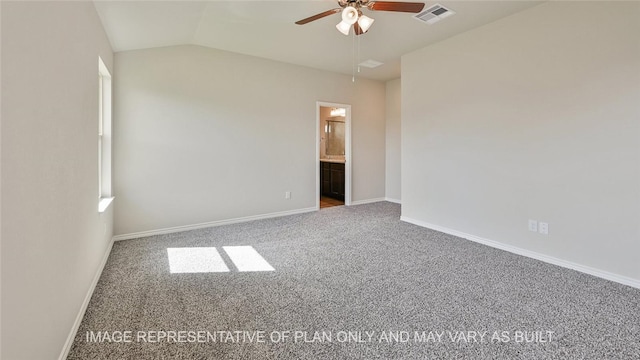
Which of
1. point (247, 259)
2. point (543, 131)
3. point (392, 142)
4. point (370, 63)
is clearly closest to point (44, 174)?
point (247, 259)

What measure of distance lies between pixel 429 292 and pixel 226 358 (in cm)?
156

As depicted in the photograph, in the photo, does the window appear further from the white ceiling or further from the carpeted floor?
the carpeted floor

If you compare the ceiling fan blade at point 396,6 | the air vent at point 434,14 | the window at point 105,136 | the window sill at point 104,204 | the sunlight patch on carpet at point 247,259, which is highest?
the air vent at point 434,14

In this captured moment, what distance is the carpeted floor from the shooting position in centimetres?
167

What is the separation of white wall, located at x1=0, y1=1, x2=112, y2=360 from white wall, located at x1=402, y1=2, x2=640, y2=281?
3896mm

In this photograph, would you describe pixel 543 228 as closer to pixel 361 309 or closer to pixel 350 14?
pixel 361 309

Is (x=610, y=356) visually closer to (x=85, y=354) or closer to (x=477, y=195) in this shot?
(x=477, y=195)

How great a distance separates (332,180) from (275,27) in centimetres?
361

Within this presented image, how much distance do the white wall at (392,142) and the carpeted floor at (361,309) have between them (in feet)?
9.68

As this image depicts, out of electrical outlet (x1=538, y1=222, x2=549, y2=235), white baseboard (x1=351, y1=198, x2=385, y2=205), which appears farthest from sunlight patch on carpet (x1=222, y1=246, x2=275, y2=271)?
white baseboard (x1=351, y1=198, x2=385, y2=205)

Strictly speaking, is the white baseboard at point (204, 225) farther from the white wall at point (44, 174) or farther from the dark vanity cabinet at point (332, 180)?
the white wall at point (44, 174)

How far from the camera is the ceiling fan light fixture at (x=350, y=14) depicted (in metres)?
2.46

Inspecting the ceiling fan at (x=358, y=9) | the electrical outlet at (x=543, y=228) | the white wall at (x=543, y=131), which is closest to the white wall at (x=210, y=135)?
the white wall at (x=543, y=131)

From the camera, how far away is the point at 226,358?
158 centimetres
